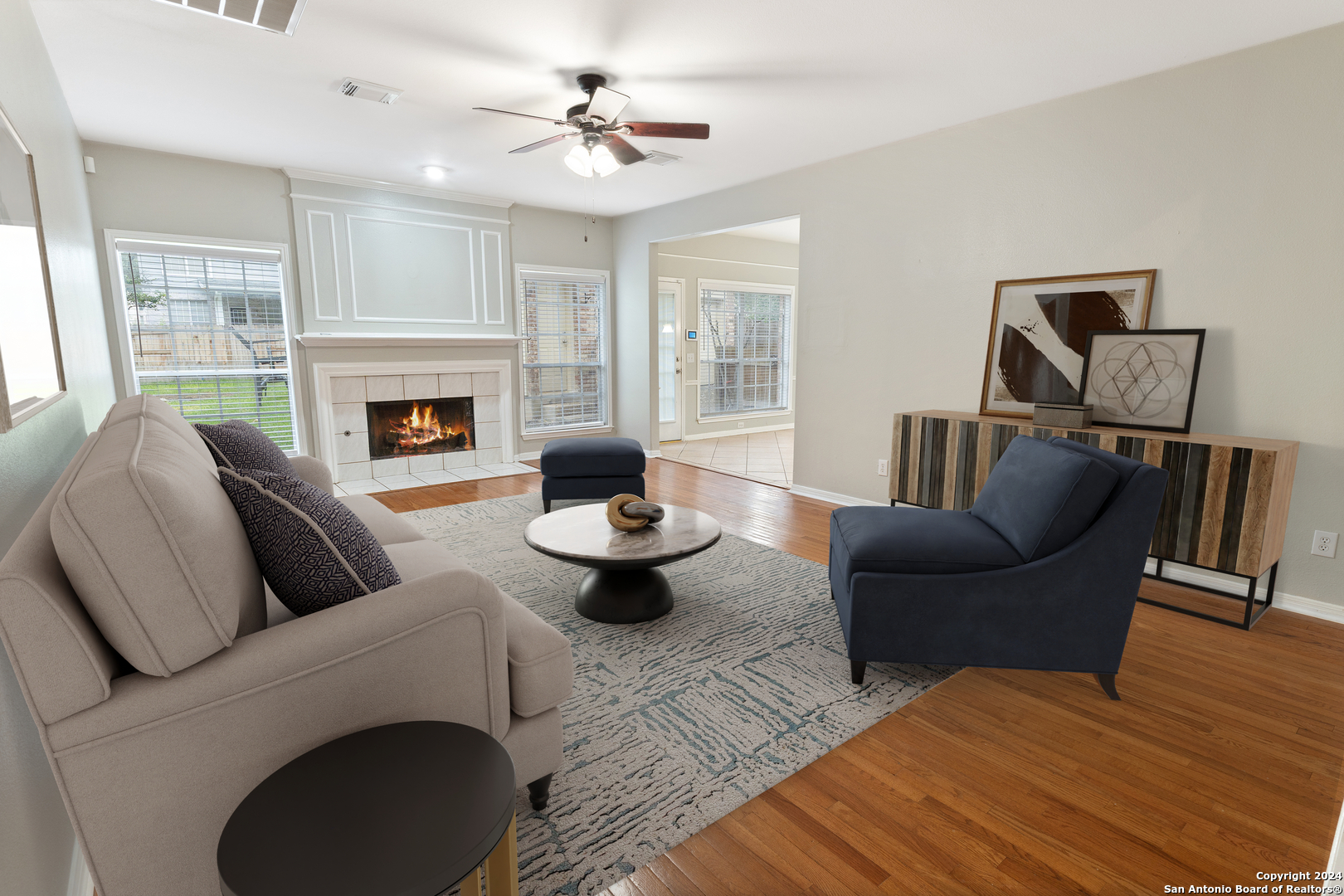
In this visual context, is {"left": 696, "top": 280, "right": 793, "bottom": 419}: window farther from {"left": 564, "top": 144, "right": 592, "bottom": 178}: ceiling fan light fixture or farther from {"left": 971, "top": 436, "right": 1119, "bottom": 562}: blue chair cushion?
{"left": 971, "top": 436, "right": 1119, "bottom": 562}: blue chair cushion

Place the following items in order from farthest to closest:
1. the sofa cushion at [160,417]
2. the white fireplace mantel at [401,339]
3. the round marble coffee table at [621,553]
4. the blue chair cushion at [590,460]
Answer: the white fireplace mantel at [401,339] → the blue chair cushion at [590,460] → the round marble coffee table at [621,553] → the sofa cushion at [160,417]

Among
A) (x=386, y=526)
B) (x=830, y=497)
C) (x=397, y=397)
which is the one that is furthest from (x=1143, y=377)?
(x=397, y=397)

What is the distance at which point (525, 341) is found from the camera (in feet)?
21.7

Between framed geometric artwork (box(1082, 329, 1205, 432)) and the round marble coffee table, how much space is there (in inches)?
89.4

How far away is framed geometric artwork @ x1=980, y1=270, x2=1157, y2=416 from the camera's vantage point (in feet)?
11.0

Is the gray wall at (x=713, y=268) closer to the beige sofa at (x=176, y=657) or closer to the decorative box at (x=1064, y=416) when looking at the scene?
the decorative box at (x=1064, y=416)

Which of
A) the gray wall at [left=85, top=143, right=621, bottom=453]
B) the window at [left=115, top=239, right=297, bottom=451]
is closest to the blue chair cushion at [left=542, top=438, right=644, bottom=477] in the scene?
the gray wall at [left=85, top=143, right=621, bottom=453]

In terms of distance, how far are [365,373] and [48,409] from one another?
3.85 meters

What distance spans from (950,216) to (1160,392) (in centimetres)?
163

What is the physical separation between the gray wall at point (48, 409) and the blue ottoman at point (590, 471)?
7.77 ft

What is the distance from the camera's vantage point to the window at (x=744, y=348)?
815 centimetres

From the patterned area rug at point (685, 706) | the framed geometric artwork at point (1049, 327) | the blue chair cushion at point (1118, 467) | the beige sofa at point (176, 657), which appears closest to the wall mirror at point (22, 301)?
the beige sofa at point (176, 657)

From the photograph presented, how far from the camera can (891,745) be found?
1.93m

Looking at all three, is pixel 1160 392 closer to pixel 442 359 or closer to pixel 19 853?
pixel 19 853
